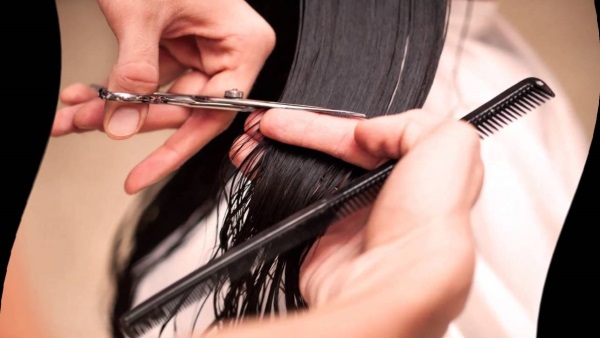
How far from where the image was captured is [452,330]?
570 mm

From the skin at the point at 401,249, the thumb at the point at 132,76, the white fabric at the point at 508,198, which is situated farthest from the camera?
the thumb at the point at 132,76

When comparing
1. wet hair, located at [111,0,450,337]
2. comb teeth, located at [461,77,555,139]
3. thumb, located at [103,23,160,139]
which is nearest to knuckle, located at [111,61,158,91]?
thumb, located at [103,23,160,139]

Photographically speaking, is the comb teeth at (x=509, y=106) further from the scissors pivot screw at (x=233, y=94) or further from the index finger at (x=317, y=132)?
the scissors pivot screw at (x=233, y=94)

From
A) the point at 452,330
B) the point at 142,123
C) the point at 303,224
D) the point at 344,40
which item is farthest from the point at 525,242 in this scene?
the point at 142,123

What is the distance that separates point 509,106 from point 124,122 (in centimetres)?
51

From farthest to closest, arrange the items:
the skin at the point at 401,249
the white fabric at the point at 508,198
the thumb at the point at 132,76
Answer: the thumb at the point at 132,76, the white fabric at the point at 508,198, the skin at the point at 401,249

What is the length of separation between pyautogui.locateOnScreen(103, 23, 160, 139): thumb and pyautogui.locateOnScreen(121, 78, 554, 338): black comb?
0.27 metres

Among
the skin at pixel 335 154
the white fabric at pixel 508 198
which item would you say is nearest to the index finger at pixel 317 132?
the skin at pixel 335 154

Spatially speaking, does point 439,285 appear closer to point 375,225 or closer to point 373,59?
point 375,225

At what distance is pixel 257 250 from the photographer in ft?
1.87

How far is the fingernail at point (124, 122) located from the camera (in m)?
0.75

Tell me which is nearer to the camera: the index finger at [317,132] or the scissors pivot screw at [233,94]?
the index finger at [317,132]

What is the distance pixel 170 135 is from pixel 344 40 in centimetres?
29

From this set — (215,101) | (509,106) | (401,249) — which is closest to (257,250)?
(401,249)
